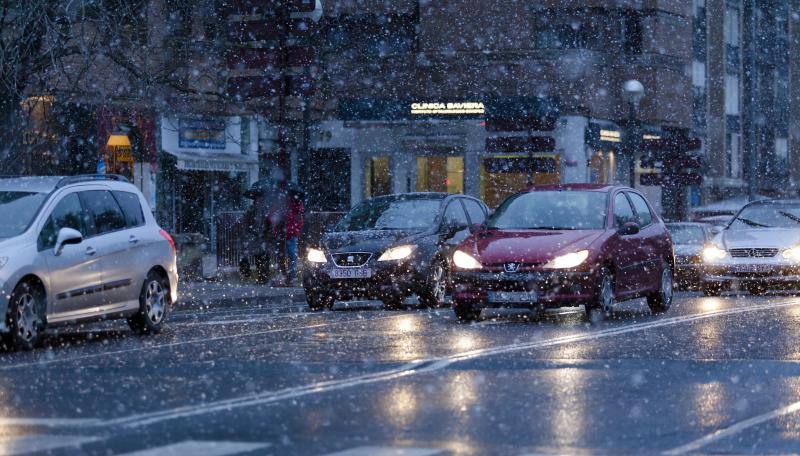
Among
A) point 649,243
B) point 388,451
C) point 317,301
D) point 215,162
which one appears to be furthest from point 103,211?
point 215,162

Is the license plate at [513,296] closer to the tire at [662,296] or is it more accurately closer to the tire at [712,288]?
the tire at [662,296]

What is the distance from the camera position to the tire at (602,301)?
18391 mm

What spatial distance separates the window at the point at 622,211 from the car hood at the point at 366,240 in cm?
307

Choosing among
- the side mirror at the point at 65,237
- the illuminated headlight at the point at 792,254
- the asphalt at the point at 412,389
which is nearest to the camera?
the asphalt at the point at 412,389

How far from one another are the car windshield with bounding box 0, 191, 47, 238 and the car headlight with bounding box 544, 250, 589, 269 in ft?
17.7

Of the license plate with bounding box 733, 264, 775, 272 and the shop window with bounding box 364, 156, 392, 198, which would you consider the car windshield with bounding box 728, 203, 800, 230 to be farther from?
the shop window with bounding box 364, 156, 392, 198

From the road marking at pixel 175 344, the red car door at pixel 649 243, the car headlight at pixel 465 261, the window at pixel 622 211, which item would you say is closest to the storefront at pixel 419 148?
the red car door at pixel 649 243

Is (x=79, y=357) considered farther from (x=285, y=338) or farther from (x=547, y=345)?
(x=547, y=345)

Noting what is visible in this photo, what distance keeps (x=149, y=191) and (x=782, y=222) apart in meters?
18.0

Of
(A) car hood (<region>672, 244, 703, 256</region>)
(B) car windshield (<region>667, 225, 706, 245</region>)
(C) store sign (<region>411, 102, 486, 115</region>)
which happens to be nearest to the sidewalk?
(A) car hood (<region>672, 244, 703, 256</region>)

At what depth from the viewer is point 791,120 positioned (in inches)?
2945

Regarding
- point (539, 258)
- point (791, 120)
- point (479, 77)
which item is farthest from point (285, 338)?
point (791, 120)

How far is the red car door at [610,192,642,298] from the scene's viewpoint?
1892cm

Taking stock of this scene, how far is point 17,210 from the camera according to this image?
1605 centimetres
